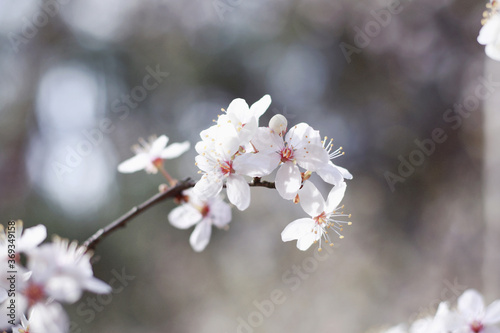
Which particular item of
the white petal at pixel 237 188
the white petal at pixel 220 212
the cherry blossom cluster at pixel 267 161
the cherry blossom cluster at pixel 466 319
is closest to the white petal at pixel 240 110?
the cherry blossom cluster at pixel 267 161

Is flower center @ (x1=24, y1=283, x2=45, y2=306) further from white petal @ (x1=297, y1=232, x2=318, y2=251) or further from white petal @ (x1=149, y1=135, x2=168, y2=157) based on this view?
white petal @ (x1=149, y1=135, x2=168, y2=157)

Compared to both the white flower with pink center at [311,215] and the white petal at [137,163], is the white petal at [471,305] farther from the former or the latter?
the white petal at [137,163]

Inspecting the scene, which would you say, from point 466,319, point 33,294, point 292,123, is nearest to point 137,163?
point 33,294

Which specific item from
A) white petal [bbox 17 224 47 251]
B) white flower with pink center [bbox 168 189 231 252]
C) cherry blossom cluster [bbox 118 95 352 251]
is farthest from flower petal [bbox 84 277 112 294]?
white flower with pink center [bbox 168 189 231 252]

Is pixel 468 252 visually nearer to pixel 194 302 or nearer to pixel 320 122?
pixel 320 122

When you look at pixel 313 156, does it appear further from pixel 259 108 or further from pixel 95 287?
pixel 95 287

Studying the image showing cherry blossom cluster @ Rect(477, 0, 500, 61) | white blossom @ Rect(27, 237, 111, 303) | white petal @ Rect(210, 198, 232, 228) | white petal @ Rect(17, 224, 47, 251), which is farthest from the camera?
white petal @ Rect(210, 198, 232, 228)
